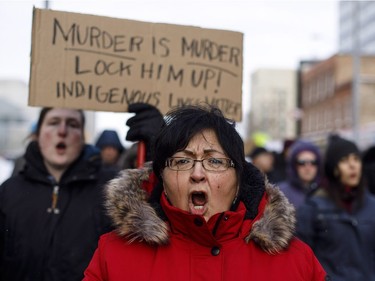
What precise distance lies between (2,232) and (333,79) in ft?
171

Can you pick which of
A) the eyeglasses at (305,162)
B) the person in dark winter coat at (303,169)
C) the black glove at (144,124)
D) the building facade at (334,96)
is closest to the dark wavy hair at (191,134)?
the black glove at (144,124)

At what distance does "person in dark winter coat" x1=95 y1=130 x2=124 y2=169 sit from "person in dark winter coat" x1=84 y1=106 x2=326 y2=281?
4750mm

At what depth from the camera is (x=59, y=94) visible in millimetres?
3545

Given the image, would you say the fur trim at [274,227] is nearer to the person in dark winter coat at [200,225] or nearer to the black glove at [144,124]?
the person in dark winter coat at [200,225]

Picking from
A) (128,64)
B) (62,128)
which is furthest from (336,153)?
(62,128)

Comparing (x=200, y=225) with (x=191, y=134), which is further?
(x=191, y=134)

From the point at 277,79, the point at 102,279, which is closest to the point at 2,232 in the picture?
the point at 102,279

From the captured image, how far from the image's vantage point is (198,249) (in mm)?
2340

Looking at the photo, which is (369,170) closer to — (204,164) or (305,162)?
(305,162)

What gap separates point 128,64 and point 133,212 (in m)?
1.49

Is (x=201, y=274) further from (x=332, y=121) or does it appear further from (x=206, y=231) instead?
(x=332, y=121)

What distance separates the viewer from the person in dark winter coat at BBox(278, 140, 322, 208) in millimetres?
6195

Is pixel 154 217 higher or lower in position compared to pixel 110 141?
lower

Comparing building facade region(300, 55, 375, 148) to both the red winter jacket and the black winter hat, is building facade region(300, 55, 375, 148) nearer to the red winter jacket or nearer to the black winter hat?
the black winter hat
